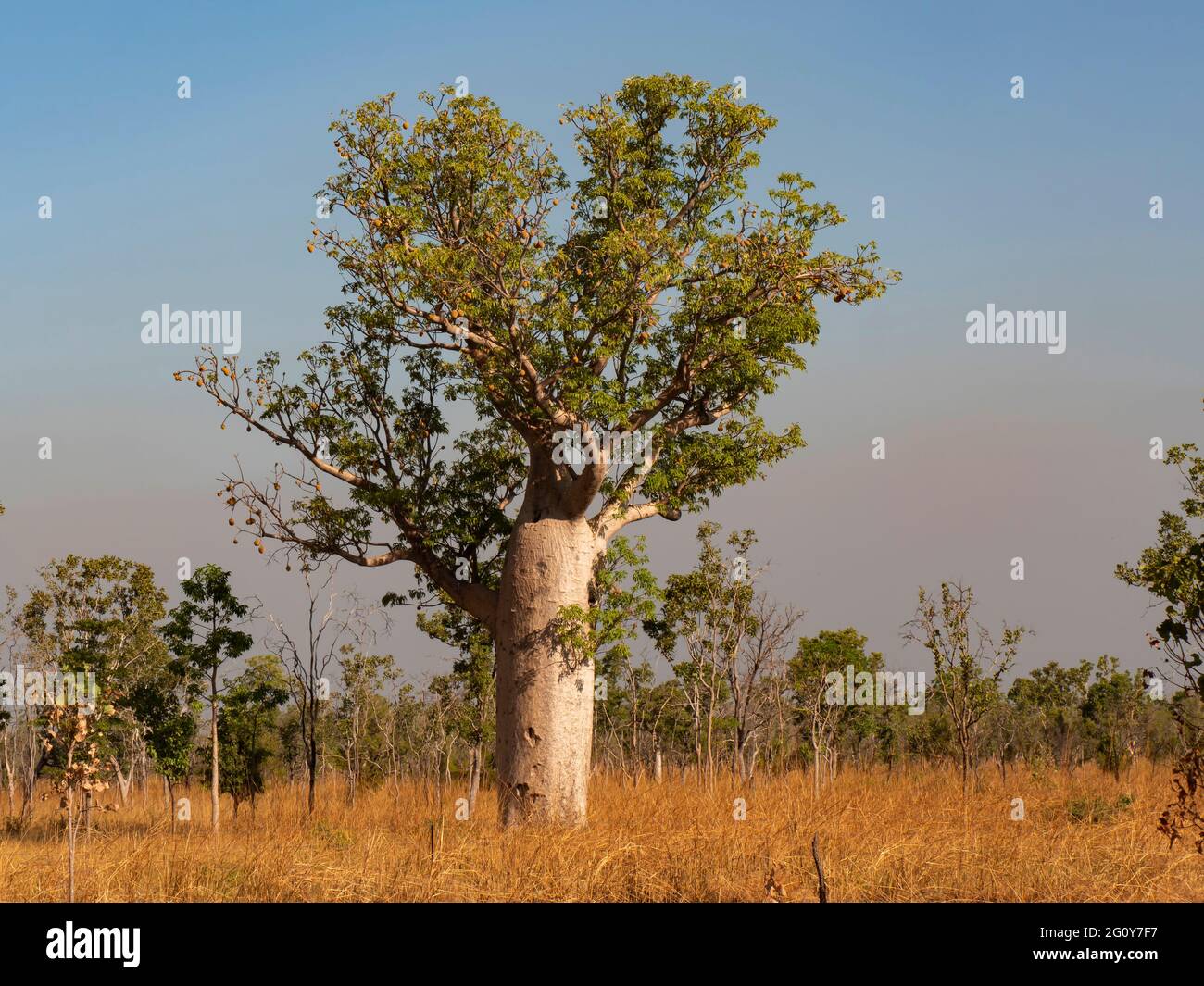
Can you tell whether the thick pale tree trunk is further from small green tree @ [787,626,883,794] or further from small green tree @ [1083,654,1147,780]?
small green tree @ [1083,654,1147,780]

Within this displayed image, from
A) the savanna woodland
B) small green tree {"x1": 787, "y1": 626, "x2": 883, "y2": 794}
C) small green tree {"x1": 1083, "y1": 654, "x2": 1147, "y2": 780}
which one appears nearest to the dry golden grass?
the savanna woodland

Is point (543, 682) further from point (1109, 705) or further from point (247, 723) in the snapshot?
point (1109, 705)

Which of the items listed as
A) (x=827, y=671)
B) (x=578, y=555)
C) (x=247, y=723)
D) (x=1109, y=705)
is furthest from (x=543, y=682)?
(x=1109, y=705)

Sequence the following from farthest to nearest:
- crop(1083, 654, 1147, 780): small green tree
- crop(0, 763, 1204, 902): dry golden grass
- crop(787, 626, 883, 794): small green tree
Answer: crop(1083, 654, 1147, 780): small green tree < crop(787, 626, 883, 794): small green tree < crop(0, 763, 1204, 902): dry golden grass

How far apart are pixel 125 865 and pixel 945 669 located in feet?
42.4

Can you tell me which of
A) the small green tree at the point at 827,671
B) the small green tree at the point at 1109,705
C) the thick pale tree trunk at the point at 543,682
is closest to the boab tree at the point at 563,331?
the thick pale tree trunk at the point at 543,682

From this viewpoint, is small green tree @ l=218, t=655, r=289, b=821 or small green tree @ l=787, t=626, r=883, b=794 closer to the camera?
small green tree @ l=218, t=655, r=289, b=821

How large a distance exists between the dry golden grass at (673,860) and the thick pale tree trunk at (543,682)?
591 mm

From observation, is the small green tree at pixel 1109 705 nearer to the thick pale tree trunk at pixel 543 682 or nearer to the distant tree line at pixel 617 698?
the distant tree line at pixel 617 698

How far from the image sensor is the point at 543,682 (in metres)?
14.2

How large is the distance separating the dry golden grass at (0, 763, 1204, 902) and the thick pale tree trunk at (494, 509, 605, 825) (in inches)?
23.3

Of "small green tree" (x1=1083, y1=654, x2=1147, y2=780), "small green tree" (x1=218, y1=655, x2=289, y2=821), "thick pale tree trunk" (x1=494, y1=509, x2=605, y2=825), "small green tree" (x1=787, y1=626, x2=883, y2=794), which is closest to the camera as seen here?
"thick pale tree trunk" (x1=494, y1=509, x2=605, y2=825)

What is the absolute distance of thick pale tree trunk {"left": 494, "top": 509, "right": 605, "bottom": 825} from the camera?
1398 centimetres
